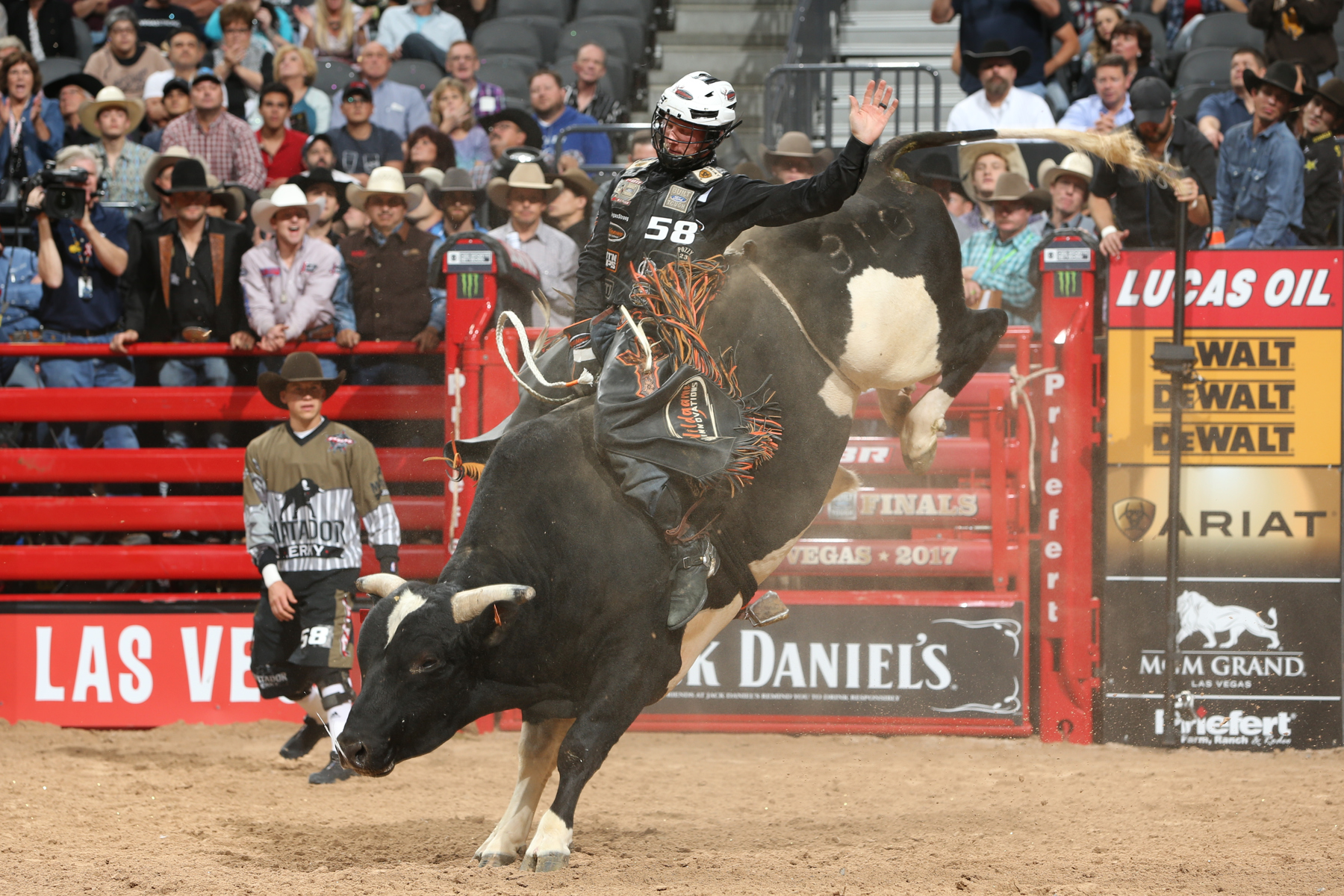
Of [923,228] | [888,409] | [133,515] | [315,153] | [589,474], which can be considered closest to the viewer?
[589,474]

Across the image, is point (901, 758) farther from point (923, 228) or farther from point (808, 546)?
point (923, 228)

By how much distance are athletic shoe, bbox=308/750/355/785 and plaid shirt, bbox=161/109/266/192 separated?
4.93 meters

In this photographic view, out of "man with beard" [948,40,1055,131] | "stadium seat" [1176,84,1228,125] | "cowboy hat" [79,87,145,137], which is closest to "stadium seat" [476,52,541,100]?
"cowboy hat" [79,87,145,137]

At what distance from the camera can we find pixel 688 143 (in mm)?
5051

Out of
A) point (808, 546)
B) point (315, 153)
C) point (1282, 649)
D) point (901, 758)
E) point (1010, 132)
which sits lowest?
point (901, 758)

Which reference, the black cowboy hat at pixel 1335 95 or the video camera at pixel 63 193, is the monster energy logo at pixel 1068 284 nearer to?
the black cowboy hat at pixel 1335 95

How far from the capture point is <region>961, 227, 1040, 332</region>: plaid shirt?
8102mm

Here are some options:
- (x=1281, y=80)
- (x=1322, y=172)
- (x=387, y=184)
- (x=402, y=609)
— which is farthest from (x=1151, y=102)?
(x=402, y=609)

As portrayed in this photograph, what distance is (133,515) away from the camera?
8000 mm

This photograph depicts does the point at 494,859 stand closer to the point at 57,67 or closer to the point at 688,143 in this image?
the point at 688,143

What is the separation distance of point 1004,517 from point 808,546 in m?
1.08

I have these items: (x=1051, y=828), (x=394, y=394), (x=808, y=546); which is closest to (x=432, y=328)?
(x=394, y=394)

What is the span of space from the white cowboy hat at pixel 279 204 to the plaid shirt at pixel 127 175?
1482mm

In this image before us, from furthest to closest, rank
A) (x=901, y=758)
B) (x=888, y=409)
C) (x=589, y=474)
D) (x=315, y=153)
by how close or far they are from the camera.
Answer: (x=315, y=153) < (x=901, y=758) < (x=888, y=409) < (x=589, y=474)
